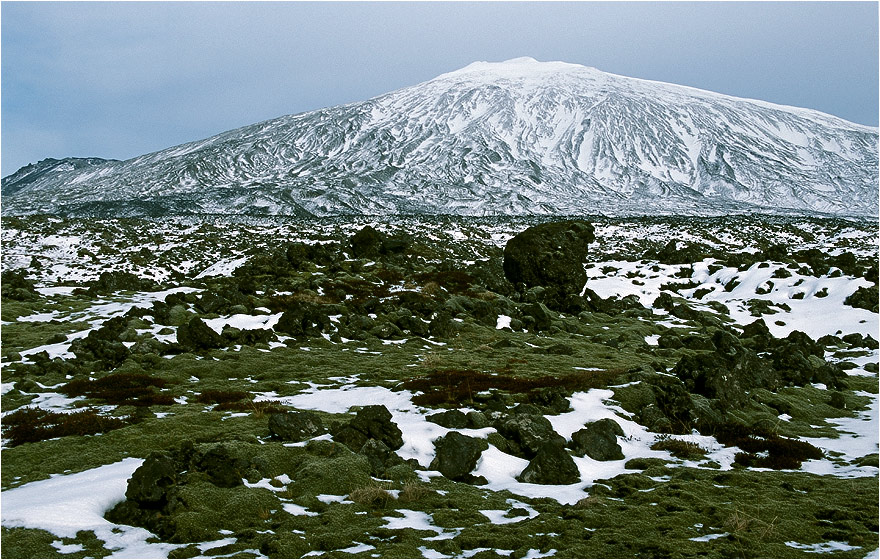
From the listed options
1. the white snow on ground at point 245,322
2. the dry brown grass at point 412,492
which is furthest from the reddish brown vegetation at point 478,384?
the white snow on ground at point 245,322

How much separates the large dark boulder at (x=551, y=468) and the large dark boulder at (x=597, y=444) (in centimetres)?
151

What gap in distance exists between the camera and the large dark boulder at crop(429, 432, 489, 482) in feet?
45.9

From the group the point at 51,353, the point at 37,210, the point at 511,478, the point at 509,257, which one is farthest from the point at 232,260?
the point at 37,210

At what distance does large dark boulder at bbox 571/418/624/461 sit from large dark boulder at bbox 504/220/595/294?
27876mm

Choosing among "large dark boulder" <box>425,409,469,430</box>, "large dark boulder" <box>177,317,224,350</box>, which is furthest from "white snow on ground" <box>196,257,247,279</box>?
"large dark boulder" <box>425,409,469,430</box>

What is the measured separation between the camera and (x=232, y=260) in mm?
60250

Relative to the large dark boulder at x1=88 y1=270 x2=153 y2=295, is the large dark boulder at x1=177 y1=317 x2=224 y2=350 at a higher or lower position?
lower

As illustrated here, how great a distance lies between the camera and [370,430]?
15.3 m

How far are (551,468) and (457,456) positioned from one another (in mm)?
2114

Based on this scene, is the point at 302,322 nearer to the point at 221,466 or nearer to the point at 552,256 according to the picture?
the point at 221,466

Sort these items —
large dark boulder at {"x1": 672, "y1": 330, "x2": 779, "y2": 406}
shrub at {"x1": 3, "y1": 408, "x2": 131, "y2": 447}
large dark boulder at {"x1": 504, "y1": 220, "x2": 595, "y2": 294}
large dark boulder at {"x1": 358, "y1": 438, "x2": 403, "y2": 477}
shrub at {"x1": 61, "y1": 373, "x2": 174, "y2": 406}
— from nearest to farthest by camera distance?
large dark boulder at {"x1": 358, "y1": 438, "x2": 403, "y2": 477}
shrub at {"x1": 3, "y1": 408, "x2": 131, "y2": 447}
shrub at {"x1": 61, "y1": 373, "x2": 174, "y2": 406}
large dark boulder at {"x1": 672, "y1": 330, "x2": 779, "y2": 406}
large dark boulder at {"x1": 504, "y1": 220, "x2": 595, "y2": 294}

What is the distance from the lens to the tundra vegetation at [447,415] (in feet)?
35.2

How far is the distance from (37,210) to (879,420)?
563 ft

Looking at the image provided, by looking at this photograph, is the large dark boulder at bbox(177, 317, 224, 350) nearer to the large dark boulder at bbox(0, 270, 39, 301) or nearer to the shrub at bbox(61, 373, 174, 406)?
the shrub at bbox(61, 373, 174, 406)
